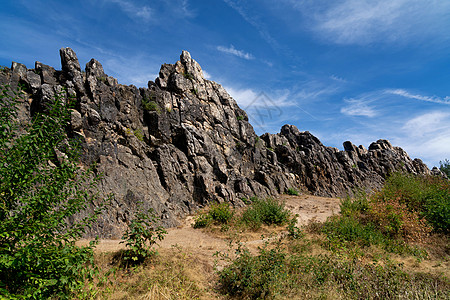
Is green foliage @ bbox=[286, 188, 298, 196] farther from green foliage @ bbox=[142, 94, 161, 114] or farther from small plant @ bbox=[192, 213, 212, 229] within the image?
green foliage @ bbox=[142, 94, 161, 114]

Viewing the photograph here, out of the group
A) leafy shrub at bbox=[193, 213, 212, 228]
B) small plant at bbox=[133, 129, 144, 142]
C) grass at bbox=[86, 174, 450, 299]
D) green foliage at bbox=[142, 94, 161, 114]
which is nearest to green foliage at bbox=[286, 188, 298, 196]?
leafy shrub at bbox=[193, 213, 212, 228]

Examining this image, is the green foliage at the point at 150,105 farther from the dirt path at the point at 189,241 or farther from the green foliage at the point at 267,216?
the green foliage at the point at 267,216

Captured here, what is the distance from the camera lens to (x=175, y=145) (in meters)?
21.6

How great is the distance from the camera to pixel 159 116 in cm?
2095

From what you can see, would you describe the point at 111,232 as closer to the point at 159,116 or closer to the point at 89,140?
the point at 89,140

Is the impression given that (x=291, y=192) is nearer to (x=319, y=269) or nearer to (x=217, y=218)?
(x=217, y=218)

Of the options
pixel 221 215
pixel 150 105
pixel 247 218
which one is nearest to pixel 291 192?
pixel 247 218

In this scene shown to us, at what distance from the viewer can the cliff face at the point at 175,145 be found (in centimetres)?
1470

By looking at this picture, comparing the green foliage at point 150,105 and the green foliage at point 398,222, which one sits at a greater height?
the green foliage at point 150,105

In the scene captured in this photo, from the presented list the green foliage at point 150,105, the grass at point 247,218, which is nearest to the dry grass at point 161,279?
the grass at point 247,218

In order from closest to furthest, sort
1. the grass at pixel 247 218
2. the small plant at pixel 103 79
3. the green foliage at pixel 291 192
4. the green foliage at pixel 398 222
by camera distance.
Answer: the green foliage at pixel 398 222 < the grass at pixel 247 218 < the small plant at pixel 103 79 < the green foliage at pixel 291 192

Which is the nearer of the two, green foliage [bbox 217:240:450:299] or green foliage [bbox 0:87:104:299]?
green foliage [bbox 0:87:104:299]

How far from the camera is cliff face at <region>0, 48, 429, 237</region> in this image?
14695mm

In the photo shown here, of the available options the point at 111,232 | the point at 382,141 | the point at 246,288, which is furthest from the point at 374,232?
the point at 382,141
